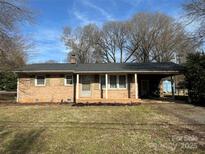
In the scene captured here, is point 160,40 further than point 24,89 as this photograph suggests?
Yes

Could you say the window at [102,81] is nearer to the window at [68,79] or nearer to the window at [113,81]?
the window at [113,81]

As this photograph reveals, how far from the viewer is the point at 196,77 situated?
1847cm

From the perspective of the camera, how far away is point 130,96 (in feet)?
72.6

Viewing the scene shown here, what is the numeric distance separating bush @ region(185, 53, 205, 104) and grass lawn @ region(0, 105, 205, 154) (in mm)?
5706

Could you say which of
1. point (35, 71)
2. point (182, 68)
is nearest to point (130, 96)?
point (182, 68)

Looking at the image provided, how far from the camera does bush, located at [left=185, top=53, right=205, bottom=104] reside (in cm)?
1807

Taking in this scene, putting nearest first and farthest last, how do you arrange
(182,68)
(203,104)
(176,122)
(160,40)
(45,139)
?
1. (45,139)
2. (176,122)
3. (203,104)
4. (182,68)
5. (160,40)

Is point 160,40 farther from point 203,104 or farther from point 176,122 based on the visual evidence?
point 176,122

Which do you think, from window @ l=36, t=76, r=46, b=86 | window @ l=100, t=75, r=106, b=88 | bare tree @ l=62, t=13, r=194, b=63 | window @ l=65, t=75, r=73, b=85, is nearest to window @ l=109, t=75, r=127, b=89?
window @ l=100, t=75, r=106, b=88

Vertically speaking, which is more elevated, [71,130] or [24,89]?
[24,89]

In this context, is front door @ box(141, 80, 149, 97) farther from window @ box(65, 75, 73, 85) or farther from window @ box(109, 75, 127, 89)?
window @ box(65, 75, 73, 85)

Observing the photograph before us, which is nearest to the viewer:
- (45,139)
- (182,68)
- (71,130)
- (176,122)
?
(45,139)

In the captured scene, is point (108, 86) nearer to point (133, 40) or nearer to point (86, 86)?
point (86, 86)

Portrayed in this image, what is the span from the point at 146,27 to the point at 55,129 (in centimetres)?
3889
